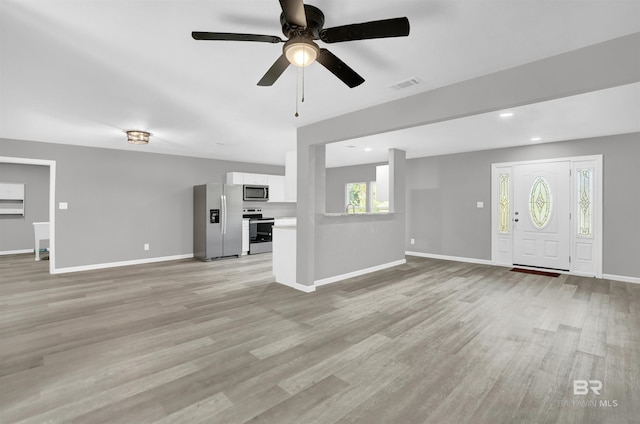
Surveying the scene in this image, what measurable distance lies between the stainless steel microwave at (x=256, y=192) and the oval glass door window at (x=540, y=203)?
597 centimetres

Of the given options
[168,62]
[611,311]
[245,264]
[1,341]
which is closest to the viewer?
[168,62]

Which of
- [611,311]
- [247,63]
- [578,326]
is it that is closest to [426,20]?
[247,63]

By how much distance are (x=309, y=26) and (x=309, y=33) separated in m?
0.07

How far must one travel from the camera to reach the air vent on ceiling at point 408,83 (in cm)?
275

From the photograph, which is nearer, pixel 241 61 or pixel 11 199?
pixel 241 61

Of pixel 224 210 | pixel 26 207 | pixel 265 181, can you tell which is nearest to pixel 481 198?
pixel 265 181

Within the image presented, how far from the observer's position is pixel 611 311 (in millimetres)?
3482

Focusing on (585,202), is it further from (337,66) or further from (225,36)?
(225,36)

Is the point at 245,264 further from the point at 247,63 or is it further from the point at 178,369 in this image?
the point at 247,63

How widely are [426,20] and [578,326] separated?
10.9ft

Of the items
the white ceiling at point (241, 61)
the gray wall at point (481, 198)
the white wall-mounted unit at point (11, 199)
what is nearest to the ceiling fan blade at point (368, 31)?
the white ceiling at point (241, 61)

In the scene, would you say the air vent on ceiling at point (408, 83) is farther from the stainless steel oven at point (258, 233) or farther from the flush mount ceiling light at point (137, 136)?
the stainless steel oven at point (258, 233)

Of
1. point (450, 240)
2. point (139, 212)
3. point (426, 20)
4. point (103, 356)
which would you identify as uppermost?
point (426, 20)

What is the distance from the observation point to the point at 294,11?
1496 millimetres
